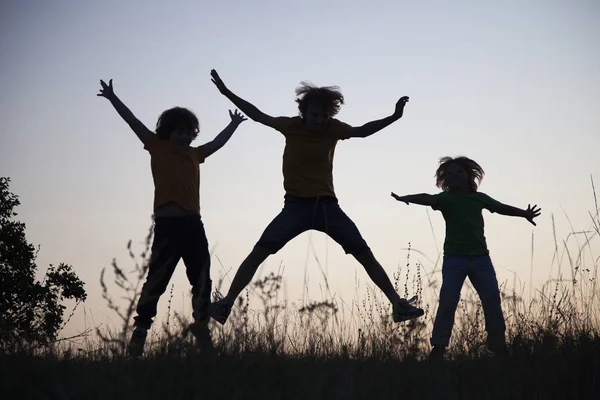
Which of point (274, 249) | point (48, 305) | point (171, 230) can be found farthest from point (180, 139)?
point (48, 305)

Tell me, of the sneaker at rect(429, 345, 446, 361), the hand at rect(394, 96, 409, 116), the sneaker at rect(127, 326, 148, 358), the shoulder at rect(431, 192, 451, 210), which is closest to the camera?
the sneaker at rect(127, 326, 148, 358)

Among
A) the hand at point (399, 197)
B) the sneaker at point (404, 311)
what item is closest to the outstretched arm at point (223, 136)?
the hand at point (399, 197)

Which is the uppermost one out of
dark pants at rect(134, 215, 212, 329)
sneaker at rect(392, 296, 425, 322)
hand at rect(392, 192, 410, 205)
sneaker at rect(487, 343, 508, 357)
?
hand at rect(392, 192, 410, 205)

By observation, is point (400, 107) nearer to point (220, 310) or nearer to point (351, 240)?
point (351, 240)

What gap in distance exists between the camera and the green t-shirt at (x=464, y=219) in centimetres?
662

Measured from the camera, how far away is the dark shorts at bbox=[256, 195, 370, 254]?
637 centimetres

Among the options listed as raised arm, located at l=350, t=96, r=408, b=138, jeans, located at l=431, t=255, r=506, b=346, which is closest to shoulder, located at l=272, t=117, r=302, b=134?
raised arm, located at l=350, t=96, r=408, b=138

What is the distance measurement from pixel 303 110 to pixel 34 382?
3659mm

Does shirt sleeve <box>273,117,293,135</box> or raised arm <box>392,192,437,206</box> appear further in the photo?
raised arm <box>392,192,437,206</box>

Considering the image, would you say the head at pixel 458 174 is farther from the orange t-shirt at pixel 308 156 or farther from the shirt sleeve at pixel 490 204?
the orange t-shirt at pixel 308 156

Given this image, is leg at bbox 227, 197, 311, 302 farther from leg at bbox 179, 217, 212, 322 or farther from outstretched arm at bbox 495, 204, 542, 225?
outstretched arm at bbox 495, 204, 542, 225

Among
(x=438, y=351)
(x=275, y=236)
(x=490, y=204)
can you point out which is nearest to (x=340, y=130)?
(x=275, y=236)

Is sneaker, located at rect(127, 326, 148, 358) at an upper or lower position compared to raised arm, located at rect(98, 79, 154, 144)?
lower

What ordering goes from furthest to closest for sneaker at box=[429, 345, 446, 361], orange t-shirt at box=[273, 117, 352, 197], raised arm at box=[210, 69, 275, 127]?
raised arm at box=[210, 69, 275, 127]
orange t-shirt at box=[273, 117, 352, 197]
sneaker at box=[429, 345, 446, 361]
